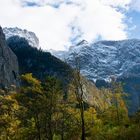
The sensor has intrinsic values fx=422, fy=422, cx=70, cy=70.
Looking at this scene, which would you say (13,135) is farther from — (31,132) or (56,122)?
(56,122)

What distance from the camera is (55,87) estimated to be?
217 ft

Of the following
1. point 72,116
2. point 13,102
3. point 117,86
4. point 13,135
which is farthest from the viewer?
point 117,86

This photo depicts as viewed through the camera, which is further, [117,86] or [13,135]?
[117,86]

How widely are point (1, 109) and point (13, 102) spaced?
2282 mm

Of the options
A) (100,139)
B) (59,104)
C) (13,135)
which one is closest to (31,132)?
(13,135)

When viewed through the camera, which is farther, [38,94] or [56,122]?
[56,122]

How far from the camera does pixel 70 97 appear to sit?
71.7m

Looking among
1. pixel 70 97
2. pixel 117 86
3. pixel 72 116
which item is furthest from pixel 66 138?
pixel 117 86

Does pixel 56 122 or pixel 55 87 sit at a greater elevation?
pixel 55 87

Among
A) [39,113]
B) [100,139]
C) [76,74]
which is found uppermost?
[76,74]

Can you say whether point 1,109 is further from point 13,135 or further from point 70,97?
point 70,97

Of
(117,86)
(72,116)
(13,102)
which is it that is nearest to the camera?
(13,102)

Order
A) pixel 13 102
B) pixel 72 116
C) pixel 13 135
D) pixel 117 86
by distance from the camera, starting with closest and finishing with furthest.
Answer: pixel 13 102 < pixel 13 135 < pixel 72 116 < pixel 117 86

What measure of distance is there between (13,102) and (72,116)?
15072 millimetres
